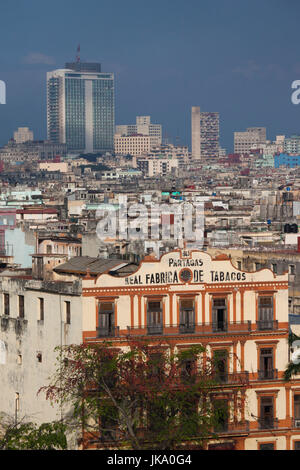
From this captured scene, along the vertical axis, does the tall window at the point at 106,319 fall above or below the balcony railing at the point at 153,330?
above

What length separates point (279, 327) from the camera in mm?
30094

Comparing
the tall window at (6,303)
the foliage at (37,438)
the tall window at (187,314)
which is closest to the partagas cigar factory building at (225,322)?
the tall window at (187,314)

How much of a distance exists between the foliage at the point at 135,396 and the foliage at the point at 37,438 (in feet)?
2.06

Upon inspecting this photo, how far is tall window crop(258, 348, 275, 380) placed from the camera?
29828 mm

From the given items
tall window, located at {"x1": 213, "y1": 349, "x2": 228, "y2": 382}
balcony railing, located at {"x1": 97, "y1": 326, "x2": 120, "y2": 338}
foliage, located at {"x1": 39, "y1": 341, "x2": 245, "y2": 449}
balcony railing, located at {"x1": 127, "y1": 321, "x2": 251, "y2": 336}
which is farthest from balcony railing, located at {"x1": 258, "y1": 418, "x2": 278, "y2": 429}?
balcony railing, located at {"x1": 97, "y1": 326, "x2": 120, "y2": 338}

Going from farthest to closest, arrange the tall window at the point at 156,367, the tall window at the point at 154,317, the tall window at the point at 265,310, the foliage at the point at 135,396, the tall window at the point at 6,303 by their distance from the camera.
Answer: the tall window at the point at 6,303
the tall window at the point at 265,310
the tall window at the point at 154,317
the tall window at the point at 156,367
the foliage at the point at 135,396

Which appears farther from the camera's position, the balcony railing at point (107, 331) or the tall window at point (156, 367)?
the balcony railing at point (107, 331)

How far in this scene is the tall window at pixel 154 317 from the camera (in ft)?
96.2

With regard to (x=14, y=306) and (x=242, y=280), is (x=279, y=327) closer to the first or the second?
(x=242, y=280)

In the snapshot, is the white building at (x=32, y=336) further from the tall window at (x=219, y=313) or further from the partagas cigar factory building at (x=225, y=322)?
the tall window at (x=219, y=313)

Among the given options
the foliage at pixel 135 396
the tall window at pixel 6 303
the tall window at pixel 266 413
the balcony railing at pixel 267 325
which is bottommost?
the tall window at pixel 266 413

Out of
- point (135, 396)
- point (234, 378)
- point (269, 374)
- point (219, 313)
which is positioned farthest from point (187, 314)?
point (135, 396)
